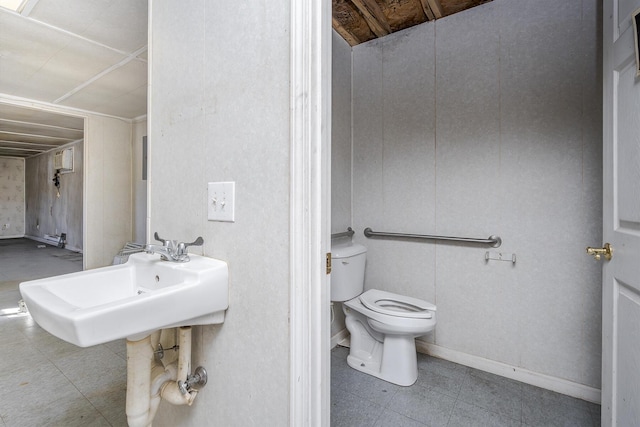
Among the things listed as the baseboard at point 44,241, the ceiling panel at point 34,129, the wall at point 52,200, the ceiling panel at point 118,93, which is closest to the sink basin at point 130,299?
the ceiling panel at point 118,93

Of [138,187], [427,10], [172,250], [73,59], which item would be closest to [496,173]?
[427,10]

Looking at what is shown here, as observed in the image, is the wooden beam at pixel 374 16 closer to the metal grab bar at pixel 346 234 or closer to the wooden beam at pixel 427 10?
the wooden beam at pixel 427 10

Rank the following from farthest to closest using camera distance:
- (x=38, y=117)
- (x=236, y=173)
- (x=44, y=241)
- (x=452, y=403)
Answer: (x=44, y=241), (x=38, y=117), (x=452, y=403), (x=236, y=173)

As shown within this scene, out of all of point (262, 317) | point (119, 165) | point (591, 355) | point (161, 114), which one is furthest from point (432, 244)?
point (119, 165)

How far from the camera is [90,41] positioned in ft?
6.89

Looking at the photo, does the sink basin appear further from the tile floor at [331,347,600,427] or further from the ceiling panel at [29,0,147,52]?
the ceiling panel at [29,0,147,52]

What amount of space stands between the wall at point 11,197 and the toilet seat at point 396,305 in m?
9.59

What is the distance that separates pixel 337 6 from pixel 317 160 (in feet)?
5.73

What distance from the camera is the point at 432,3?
1897mm

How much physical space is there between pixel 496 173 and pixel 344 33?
60.9 inches

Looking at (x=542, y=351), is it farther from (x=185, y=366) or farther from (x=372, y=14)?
(x=372, y=14)

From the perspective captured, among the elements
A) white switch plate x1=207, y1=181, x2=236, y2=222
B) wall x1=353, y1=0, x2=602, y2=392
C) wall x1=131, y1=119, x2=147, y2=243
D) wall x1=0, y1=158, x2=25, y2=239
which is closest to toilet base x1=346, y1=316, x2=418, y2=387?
wall x1=353, y1=0, x2=602, y2=392

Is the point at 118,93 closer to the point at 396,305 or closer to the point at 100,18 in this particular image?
the point at 100,18

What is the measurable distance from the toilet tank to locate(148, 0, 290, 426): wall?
1.07m
